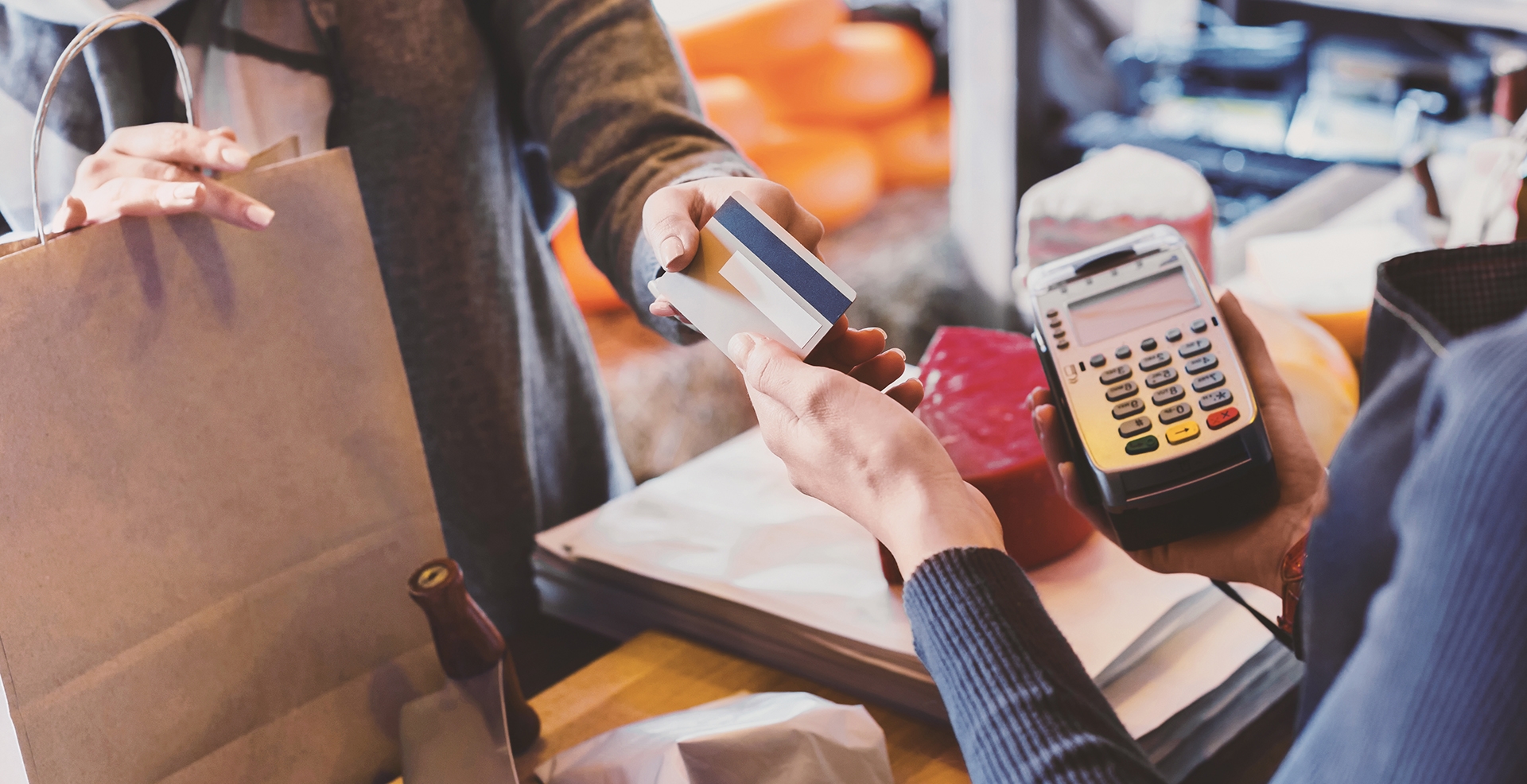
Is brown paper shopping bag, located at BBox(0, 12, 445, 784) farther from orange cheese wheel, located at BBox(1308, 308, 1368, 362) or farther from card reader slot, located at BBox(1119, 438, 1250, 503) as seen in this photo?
orange cheese wheel, located at BBox(1308, 308, 1368, 362)

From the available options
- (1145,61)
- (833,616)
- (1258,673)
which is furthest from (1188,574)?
(1145,61)

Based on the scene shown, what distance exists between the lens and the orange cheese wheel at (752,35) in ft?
6.93

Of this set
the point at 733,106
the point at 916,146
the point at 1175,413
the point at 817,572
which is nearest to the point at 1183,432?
the point at 1175,413

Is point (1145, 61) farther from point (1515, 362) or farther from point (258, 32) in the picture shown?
point (1515, 362)

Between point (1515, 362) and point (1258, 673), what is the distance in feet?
1.39

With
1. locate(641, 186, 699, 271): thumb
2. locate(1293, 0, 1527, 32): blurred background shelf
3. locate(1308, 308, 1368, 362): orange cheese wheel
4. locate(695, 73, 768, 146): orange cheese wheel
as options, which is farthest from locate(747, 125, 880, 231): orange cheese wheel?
locate(641, 186, 699, 271): thumb

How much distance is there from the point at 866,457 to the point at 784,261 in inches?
4.8

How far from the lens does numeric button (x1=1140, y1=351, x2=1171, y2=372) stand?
1.84ft

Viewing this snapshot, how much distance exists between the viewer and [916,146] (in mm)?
2607

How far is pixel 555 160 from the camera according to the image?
0.81 meters

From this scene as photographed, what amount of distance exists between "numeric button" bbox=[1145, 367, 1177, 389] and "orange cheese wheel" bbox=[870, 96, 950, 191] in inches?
82.1

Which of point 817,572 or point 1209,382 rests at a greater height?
point 1209,382

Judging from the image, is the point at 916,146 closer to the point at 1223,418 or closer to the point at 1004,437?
the point at 1004,437

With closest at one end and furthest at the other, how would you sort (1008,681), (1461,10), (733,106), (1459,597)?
(1459,597) → (1008,681) → (1461,10) → (733,106)
